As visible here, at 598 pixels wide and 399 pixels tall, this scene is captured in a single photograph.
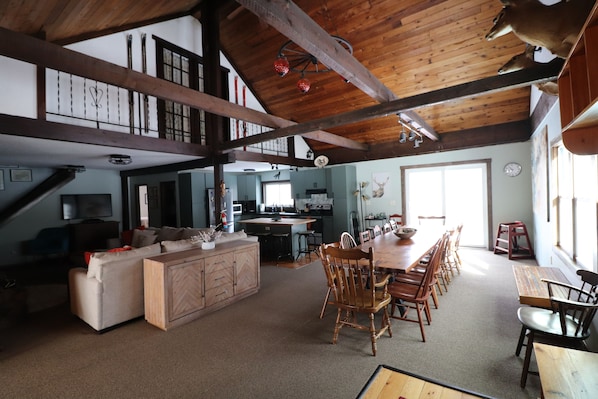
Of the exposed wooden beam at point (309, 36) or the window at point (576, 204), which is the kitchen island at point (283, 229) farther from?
the window at point (576, 204)

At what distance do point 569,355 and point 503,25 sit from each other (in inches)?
77.0

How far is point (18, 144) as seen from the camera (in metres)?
3.96

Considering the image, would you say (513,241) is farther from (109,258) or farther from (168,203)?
(168,203)

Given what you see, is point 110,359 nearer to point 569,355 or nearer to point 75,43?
point 569,355

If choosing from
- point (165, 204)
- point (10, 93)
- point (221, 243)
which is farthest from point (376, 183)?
point (10, 93)

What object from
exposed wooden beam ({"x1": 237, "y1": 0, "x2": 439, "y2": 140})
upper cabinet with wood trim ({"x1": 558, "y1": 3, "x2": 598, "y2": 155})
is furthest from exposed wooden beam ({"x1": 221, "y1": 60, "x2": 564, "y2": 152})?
upper cabinet with wood trim ({"x1": 558, "y1": 3, "x2": 598, "y2": 155})

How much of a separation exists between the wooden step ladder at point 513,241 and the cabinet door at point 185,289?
601cm

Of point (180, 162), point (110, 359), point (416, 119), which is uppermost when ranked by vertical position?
point (416, 119)

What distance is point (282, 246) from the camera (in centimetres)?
643

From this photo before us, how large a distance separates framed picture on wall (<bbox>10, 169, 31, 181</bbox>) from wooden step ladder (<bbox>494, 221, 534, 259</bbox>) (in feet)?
35.8

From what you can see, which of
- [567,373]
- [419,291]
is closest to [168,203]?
[419,291]

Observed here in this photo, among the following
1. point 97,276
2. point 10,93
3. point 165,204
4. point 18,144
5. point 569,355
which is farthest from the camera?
point 165,204

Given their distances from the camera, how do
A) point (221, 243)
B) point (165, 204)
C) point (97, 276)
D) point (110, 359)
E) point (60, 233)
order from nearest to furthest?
point (110, 359) → point (97, 276) → point (221, 243) → point (60, 233) → point (165, 204)

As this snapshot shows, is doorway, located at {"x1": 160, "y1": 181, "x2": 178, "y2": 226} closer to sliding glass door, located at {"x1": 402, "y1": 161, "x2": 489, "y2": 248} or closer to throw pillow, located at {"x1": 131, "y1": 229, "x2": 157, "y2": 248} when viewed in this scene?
throw pillow, located at {"x1": 131, "y1": 229, "x2": 157, "y2": 248}
